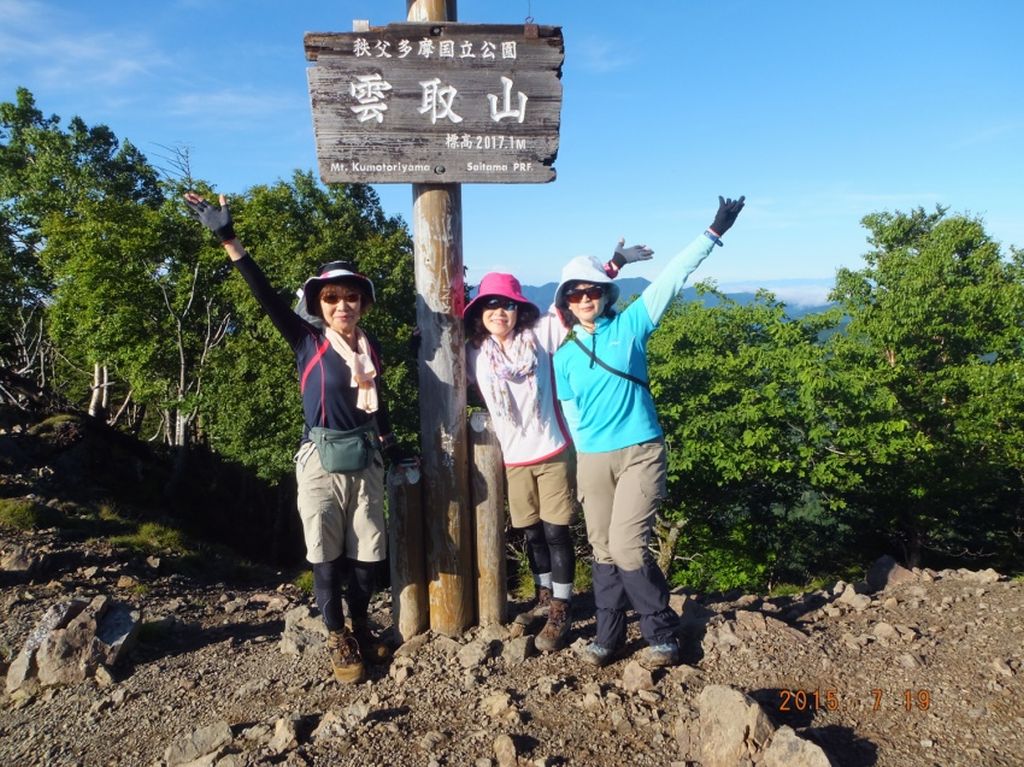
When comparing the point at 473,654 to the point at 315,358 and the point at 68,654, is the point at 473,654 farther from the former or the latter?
the point at 68,654

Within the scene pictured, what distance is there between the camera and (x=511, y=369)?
367 cm

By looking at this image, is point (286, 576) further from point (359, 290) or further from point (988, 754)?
point (988, 754)

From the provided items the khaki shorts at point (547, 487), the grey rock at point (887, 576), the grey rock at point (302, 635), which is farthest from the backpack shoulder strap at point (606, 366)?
the grey rock at point (887, 576)

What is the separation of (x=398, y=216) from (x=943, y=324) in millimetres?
19070

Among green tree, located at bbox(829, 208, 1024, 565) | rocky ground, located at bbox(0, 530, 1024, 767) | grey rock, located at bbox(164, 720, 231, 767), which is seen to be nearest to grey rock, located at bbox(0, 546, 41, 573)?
rocky ground, located at bbox(0, 530, 1024, 767)

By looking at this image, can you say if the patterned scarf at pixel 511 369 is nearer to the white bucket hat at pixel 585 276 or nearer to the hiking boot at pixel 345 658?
the white bucket hat at pixel 585 276

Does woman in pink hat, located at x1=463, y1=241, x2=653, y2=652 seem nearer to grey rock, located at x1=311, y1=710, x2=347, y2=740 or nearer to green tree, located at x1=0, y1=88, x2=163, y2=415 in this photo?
grey rock, located at x1=311, y1=710, x2=347, y2=740

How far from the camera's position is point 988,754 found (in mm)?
2764

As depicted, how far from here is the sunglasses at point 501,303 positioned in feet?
12.2

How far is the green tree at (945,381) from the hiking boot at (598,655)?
49.3 ft

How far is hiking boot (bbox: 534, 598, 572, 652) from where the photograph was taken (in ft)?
12.4

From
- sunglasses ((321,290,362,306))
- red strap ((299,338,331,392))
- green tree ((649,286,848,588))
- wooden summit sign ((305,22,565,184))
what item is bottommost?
green tree ((649,286,848,588))

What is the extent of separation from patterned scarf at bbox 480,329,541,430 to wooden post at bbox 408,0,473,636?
10.9 inches
